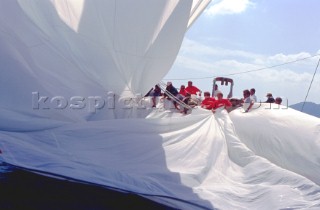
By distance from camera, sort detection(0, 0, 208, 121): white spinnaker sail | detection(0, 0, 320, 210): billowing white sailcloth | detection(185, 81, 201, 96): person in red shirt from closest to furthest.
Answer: detection(0, 0, 320, 210): billowing white sailcloth → detection(0, 0, 208, 121): white spinnaker sail → detection(185, 81, 201, 96): person in red shirt

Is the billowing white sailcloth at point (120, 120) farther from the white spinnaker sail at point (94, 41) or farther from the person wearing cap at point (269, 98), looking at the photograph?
the person wearing cap at point (269, 98)

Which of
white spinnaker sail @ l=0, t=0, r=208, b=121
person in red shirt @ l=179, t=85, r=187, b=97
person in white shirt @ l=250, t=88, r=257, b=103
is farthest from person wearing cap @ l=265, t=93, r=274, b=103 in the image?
white spinnaker sail @ l=0, t=0, r=208, b=121

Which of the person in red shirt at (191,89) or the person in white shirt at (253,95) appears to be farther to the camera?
the person in red shirt at (191,89)

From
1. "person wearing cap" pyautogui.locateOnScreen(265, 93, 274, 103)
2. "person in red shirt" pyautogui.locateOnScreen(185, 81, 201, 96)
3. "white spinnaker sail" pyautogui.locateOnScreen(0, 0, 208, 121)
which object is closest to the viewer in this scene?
"white spinnaker sail" pyautogui.locateOnScreen(0, 0, 208, 121)

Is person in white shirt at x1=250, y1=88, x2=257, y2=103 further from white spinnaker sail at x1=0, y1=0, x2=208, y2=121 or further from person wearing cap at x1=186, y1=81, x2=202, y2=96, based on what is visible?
white spinnaker sail at x1=0, y1=0, x2=208, y2=121

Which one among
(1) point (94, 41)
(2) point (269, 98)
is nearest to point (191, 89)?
(2) point (269, 98)

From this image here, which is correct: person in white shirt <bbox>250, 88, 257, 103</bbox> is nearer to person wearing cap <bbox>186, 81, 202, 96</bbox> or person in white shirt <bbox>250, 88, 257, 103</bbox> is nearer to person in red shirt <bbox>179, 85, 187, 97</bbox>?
person in red shirt <bbox>179, 85, 187, 97</bbox>

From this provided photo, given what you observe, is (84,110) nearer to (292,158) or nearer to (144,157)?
(144,157)

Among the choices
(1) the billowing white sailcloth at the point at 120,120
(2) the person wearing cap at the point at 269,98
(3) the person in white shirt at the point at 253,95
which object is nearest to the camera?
(1) the billowing white sailcloth at the point at 120,120

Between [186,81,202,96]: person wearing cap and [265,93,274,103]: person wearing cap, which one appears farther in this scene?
[186,81,202,96]: person wearing cap

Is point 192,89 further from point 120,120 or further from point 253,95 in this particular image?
point 120,120

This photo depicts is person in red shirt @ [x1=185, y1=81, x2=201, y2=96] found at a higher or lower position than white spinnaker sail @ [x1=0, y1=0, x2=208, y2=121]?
lower

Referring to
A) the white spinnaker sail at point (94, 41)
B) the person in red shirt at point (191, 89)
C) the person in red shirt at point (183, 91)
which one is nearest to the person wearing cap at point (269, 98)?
the person in red shirt at point (183, 91)

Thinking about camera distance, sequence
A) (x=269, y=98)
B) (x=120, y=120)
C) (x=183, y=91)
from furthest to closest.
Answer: (x=183, y=91)
(x=269, y=98)
(x=120, y=120)
